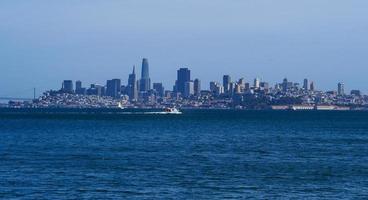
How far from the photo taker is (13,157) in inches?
2429

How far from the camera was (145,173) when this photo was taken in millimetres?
48844

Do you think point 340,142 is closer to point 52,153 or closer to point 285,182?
point 52,153

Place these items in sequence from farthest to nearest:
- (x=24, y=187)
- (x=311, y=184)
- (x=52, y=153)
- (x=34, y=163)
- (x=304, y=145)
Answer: (x=304, y=145) < (x=52, y=153) < (x=34, y=163) < (x=311, y=184) < (x=24, y=187)

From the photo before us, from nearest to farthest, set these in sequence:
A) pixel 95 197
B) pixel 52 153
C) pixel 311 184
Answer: pixel 95 197 → pixel 311 184 → pixel 52 153

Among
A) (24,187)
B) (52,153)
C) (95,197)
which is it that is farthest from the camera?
(52,153)

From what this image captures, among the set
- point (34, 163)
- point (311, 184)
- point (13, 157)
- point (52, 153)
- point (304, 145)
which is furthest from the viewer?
point (304, 145)

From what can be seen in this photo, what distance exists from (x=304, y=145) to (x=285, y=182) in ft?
118

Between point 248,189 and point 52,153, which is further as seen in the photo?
point 52,153

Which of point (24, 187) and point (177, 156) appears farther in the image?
point (177, 156)

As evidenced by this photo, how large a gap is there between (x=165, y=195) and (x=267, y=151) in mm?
31322

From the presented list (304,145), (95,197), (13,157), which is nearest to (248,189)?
(95,197)

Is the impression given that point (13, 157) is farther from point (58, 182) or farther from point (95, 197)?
point (95, 197)

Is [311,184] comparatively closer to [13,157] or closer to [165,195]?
[165,195]

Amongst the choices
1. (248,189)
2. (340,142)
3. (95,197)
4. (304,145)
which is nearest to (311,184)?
(248,189)
